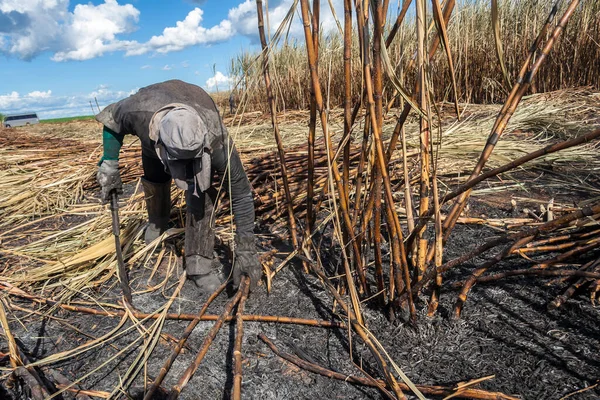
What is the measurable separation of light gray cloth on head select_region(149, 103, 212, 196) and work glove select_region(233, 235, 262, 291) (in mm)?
430

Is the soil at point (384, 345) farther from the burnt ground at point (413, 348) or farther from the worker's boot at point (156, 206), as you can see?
the worker's boot at point (156, 206)

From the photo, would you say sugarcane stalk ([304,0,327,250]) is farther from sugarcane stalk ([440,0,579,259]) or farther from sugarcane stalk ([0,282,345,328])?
sugarcane stalk ([440,0,579,259])

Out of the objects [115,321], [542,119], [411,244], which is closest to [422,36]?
[411,244]

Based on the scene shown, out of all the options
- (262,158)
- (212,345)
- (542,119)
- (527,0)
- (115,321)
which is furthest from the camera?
(527,0)

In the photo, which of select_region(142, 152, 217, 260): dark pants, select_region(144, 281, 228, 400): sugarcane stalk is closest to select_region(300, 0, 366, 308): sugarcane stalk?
select_region(144, 281, 228, 400): sugarcane stalk

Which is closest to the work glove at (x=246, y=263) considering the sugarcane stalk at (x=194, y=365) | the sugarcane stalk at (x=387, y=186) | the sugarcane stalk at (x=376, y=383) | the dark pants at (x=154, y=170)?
the sugarcane stalk at (x=194, y=365)

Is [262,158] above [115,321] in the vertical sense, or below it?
above

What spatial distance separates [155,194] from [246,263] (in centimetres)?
86

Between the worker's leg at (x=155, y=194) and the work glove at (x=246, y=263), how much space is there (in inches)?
28.6

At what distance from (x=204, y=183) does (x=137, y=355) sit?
80 cm

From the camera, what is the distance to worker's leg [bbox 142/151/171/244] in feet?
8.34

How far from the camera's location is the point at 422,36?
1.14 metres

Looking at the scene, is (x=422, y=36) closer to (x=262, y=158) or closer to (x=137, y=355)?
(x=137, y=355)

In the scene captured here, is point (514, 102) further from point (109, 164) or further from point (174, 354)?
point (109, 164)
